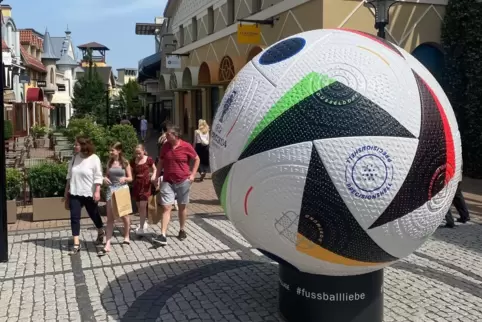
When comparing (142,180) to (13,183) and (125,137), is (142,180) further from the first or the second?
(125,137)

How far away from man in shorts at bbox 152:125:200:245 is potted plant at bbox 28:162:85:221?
2772 millimetres

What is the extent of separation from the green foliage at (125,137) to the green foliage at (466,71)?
9865mm

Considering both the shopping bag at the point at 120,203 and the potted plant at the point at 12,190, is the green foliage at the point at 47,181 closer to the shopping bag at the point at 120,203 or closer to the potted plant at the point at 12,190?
the potted plant at the point at 12,190

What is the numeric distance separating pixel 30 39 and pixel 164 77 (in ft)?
65.0

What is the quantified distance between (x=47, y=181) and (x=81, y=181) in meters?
2.75

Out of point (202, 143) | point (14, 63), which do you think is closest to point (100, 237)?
point (202, 143)

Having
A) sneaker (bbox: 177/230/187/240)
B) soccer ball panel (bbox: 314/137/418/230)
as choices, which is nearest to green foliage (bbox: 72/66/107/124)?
sneaker (bbox: 177/230/187/240)

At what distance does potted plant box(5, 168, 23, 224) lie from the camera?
890 centimetres

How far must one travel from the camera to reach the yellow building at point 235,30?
13930 millimetres

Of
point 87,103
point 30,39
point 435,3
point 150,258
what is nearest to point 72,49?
point 30,39

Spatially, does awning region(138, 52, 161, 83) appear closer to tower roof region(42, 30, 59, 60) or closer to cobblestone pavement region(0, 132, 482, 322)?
tower roof region(42, 30, 59, 60)

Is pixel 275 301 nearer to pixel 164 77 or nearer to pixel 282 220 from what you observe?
pixel 282 220

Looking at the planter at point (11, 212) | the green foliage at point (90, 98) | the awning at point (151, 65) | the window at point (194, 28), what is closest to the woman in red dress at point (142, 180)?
the planter at point (11, 212)

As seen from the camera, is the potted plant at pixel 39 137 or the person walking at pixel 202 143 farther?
the potted plant at pixel 39 137
